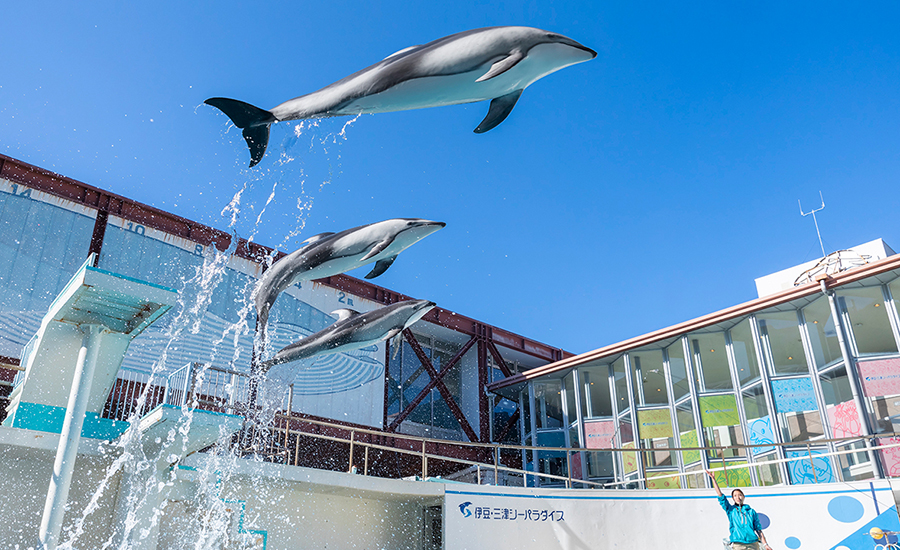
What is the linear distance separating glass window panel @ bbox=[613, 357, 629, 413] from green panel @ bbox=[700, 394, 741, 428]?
2.43 m

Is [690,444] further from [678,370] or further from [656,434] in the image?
[678,370]

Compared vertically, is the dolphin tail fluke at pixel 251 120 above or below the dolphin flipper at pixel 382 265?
above

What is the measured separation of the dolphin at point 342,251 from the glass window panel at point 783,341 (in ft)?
35.5

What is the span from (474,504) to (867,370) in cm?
857

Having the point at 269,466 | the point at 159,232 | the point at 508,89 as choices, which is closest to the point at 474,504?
the point at 269,466

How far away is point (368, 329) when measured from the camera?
9328 millimetres

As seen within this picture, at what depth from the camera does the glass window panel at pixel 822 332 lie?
14.3m

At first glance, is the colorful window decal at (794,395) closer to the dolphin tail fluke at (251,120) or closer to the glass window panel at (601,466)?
the glass window panel at (601,466)

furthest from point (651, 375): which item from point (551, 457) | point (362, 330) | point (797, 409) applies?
point (362, 330)

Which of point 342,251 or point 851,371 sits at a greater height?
point 851,371

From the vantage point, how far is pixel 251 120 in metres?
6.39

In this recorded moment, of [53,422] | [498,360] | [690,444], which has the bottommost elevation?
[53,422]

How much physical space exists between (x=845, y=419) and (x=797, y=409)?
997 millimetres

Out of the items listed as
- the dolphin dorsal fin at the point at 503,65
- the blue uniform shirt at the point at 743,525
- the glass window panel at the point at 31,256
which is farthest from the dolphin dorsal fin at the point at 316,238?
the glass window panel at the point at 31,256
